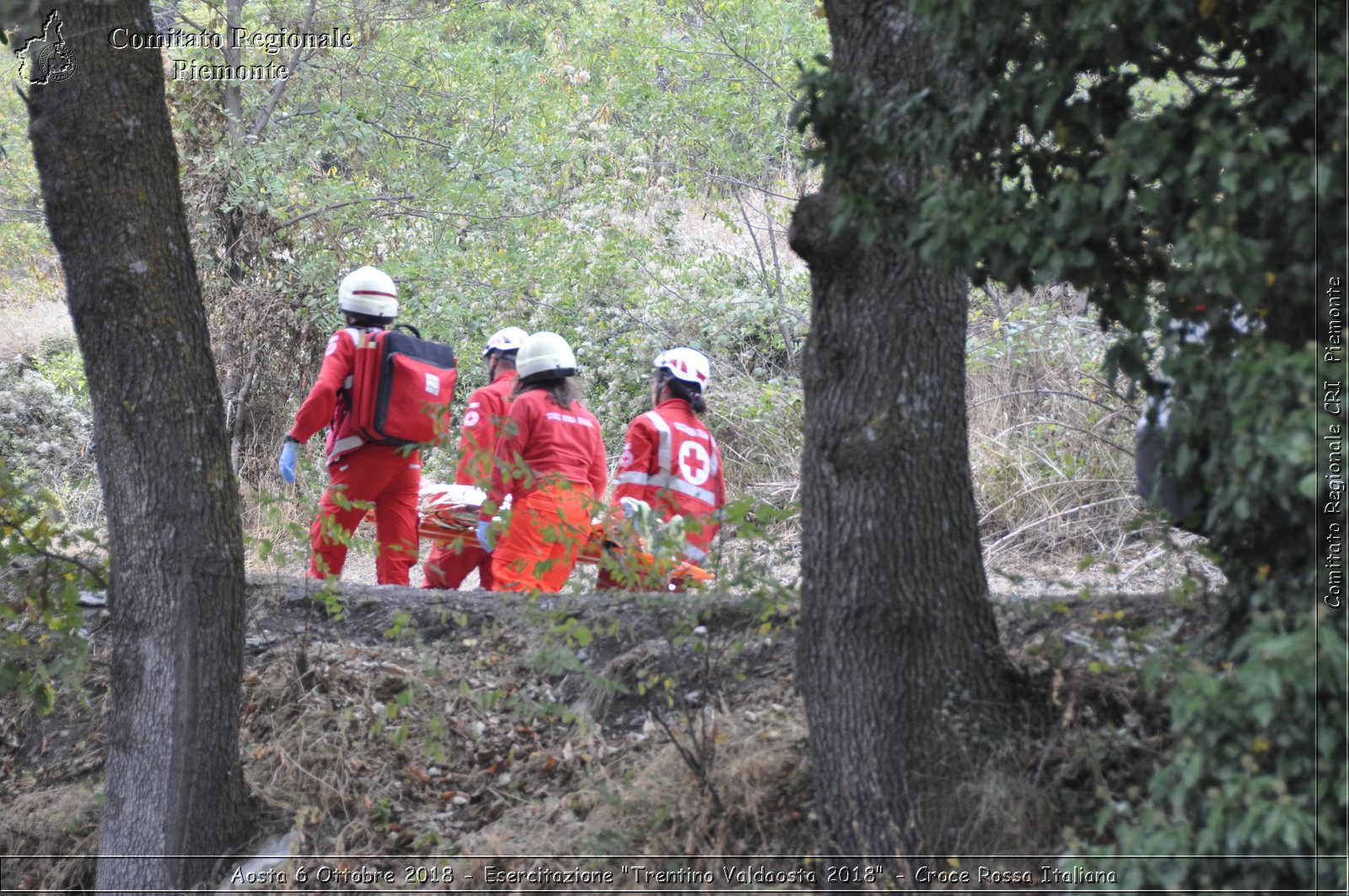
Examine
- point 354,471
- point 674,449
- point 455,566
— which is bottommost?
point 455,566

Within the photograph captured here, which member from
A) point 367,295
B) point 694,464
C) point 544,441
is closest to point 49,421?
point 367,295

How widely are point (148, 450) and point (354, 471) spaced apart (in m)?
2.44

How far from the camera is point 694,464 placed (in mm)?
6477

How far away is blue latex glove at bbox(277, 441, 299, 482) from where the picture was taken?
262 inches

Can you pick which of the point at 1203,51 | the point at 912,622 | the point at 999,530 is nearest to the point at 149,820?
the point at 912,622

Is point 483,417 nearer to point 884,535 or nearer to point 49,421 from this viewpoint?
point 884,535

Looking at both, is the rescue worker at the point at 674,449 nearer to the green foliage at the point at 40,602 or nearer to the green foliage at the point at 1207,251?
the green foliage at the point at 40,602

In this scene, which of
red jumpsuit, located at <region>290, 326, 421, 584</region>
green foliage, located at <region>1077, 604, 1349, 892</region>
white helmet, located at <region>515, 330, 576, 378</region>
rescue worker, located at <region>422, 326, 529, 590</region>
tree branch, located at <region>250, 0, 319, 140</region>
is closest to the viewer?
green foliage, located at <region>1077, 604, 1349, 892</region>

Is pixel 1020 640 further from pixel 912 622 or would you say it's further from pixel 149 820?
pixel 149 820

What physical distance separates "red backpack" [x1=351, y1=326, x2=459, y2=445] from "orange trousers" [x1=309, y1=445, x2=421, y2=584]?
0.13 m

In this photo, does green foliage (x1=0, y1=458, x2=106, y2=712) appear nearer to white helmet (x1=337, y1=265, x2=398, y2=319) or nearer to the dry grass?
white helmet (x1=337, y1=265, x2=398, y2=319)

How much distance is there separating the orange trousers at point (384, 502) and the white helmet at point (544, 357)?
2.45 feet

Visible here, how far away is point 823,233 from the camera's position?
141 inches

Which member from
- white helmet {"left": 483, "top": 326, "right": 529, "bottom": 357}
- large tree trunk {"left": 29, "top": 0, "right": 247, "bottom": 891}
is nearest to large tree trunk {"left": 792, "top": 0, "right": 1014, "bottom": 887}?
large tree trunk {"left": 29, "top": 0, "right": 247, "bottom": 891}
